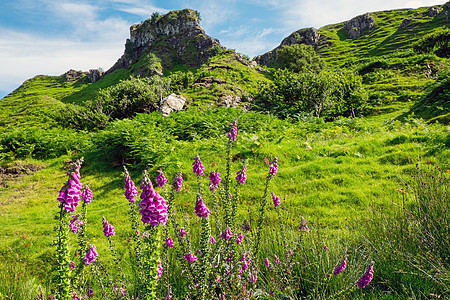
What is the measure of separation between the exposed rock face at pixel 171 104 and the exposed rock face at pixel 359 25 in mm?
107535

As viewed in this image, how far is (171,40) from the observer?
109875mm

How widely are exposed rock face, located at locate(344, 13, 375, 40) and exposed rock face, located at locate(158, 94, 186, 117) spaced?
107535 millimetres

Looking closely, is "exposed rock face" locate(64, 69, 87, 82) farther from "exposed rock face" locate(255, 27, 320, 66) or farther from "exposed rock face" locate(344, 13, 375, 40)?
"exposed rock face" locate(344, 13, 375, 40)

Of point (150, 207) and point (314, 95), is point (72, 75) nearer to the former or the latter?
point (314, 95)

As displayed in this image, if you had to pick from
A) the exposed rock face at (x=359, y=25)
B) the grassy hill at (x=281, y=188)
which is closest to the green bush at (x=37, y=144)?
the grassy hill at (x=281, y=188)

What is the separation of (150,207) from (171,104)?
1750cm

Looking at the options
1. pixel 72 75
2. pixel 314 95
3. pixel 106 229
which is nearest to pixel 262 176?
pixel 106 229

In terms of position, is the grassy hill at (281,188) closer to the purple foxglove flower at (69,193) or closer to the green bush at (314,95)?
the purple foxglove flower at (69,193)

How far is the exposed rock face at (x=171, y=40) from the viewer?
99.3 meters

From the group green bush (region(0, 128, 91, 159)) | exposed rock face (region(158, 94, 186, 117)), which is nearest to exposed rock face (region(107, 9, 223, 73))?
exposed rock face (region(158, 94, 186, 117))

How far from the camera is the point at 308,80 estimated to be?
21.3 meters

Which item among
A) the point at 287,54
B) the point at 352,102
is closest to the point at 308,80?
the point at 352,102

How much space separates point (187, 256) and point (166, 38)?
4867 inches

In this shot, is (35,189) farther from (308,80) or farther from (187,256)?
(308,80)
